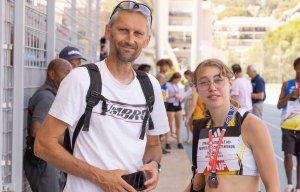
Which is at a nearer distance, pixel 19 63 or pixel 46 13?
pixel 19 63

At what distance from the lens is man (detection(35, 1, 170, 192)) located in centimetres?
271

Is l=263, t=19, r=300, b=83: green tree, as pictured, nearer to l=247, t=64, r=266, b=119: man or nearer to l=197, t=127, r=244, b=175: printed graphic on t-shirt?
l=247, t=64, r=266, b=119: man

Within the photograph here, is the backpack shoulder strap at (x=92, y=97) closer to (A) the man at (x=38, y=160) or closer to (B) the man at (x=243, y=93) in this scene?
(A) the man at (x=38, y=160)

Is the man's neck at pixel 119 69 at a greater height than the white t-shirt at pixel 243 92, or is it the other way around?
the man's neck at pixel 119 69

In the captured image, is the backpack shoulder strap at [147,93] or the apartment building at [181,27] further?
the apartment building at [181,27]

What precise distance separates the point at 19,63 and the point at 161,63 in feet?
29.5

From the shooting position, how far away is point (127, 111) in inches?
113

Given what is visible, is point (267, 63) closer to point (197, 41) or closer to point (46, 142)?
point (197, 41)

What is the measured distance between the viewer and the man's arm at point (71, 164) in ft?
8.86

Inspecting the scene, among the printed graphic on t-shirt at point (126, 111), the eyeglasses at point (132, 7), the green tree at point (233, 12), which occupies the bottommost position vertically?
the printed graphic on t-shirt at point (126, 111)

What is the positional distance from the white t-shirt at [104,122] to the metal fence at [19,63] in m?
1.52

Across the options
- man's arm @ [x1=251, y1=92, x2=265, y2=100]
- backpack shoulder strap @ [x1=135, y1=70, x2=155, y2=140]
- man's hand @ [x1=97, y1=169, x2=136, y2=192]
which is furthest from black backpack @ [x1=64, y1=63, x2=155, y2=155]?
man's arm @ [x1=251, y1=92, x2=265, y2=100]

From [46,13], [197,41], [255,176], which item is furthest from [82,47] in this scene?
[197,41]

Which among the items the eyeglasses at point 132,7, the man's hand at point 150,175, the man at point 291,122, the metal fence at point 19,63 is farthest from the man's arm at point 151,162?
the man at point 291,122
